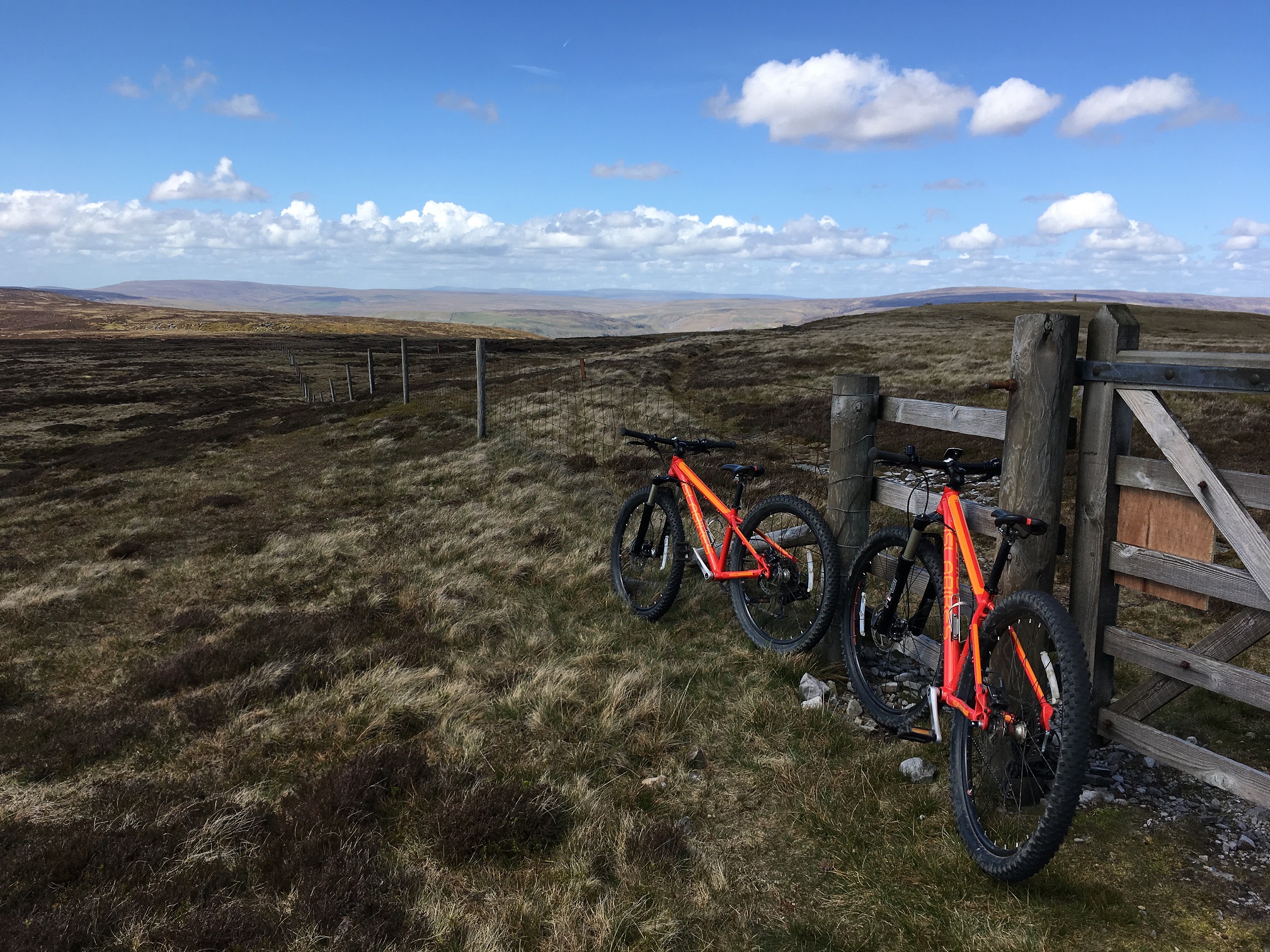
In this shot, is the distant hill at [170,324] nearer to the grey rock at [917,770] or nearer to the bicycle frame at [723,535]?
the bicycle frame at [723,535]

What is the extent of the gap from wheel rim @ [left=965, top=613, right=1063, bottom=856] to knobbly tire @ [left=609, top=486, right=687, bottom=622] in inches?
121

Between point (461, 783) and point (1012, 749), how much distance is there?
3190 mm

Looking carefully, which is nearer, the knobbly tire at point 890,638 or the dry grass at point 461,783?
the dry grass at point 461,783

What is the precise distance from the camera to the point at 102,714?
5.63 meters

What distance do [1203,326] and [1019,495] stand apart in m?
63.7

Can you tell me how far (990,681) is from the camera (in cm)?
412

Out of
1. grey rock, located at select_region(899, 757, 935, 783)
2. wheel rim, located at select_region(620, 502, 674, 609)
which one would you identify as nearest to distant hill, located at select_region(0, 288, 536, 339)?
wheel rim, located at select_region(620, 502, 674, 609)

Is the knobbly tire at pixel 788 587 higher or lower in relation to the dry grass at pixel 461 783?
higher

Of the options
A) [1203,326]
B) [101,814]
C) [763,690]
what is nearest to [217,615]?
[101,814]

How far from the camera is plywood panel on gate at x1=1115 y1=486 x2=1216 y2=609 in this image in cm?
364

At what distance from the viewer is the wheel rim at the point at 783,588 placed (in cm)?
595

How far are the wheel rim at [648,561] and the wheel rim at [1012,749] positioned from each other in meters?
3.55

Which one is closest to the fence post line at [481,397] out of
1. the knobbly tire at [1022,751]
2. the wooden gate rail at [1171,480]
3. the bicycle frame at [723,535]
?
the bicycle frame at [723,535]

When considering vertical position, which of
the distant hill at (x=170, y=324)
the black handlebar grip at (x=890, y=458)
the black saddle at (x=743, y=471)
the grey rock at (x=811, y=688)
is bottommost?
the grey rock at (x=811, y=688)
